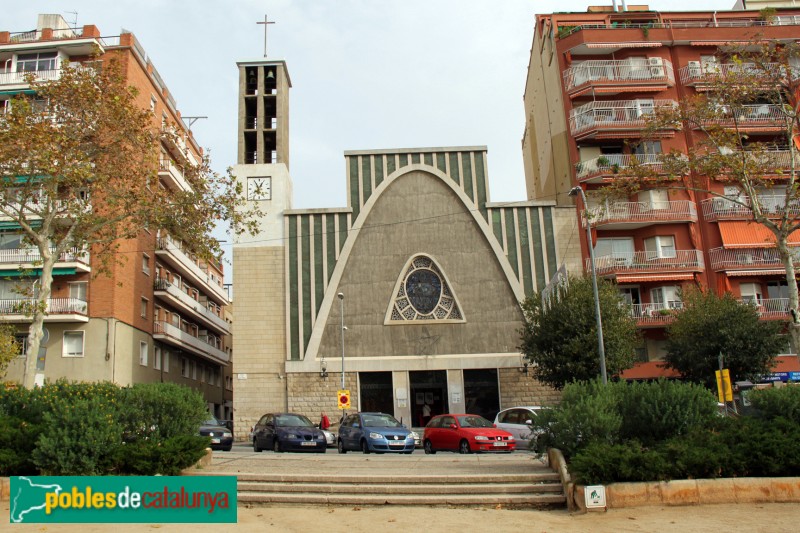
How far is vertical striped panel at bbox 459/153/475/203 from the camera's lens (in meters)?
38.0

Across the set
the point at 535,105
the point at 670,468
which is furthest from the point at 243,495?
the point at 535,105

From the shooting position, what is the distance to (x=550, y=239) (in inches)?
1449

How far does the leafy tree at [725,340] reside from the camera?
29.0 metres

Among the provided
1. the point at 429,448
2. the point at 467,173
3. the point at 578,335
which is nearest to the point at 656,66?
the point at 467,173

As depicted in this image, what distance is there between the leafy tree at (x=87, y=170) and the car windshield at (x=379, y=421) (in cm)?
761

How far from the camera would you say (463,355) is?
3569 centimetres

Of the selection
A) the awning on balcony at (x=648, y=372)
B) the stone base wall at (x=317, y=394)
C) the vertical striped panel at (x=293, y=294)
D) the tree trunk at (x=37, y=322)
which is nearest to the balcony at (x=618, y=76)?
the awning on balcony at (x=648, y=372)

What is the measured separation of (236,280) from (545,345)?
16.9 metres

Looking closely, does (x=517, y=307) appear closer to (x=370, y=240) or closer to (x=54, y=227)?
(x=370, y=240)

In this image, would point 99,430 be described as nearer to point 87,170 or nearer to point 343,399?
point 87,170

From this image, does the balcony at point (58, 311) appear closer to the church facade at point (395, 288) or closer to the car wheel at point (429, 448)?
the church facade at point (395, 288)

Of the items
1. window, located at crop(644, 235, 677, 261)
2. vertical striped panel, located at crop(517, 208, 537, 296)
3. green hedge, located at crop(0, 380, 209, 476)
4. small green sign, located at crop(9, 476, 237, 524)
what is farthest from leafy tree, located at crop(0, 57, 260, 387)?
window, located at crop(644, 235, 677, 261)

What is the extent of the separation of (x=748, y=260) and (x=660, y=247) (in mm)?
4316

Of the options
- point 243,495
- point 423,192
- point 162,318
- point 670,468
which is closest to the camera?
point 670,468
